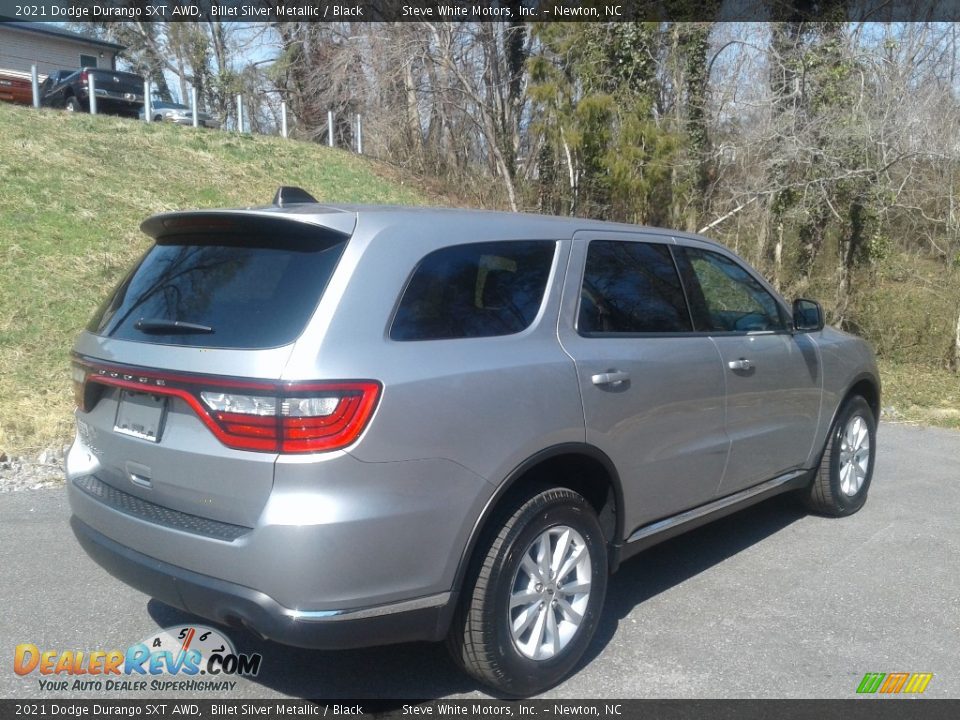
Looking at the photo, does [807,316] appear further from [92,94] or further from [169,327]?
[92,94]

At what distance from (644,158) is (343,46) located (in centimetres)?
996

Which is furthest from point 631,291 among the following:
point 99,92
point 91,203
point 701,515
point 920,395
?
point 99,92

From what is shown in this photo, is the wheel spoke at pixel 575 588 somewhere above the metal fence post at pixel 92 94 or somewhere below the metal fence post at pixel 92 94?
below

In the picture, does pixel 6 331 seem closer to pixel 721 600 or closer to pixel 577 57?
pixel 721 600

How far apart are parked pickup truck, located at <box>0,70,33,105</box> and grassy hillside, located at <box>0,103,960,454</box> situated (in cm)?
685

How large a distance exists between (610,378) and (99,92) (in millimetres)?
22101

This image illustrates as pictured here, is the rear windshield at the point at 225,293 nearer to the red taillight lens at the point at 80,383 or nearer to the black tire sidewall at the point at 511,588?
the red taillight lens at the point at 80,383

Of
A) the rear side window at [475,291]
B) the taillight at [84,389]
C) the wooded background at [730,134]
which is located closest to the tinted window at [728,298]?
the rear side window at [475,291]

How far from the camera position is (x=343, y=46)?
21.9 meters

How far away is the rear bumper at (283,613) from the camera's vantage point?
2934mm

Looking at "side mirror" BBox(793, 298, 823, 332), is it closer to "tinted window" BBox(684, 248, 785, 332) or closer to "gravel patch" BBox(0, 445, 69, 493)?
"tinted window" BBox(684, 248, 785, 332)

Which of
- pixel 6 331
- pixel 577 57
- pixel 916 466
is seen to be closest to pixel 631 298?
pixel 916 466

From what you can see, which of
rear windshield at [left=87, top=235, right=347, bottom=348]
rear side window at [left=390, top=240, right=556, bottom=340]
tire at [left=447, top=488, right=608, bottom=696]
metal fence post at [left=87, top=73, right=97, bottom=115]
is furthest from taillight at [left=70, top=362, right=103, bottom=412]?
metal fence post at [left=87, top=73, right=97, bottom=115]

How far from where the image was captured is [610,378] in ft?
12.5
